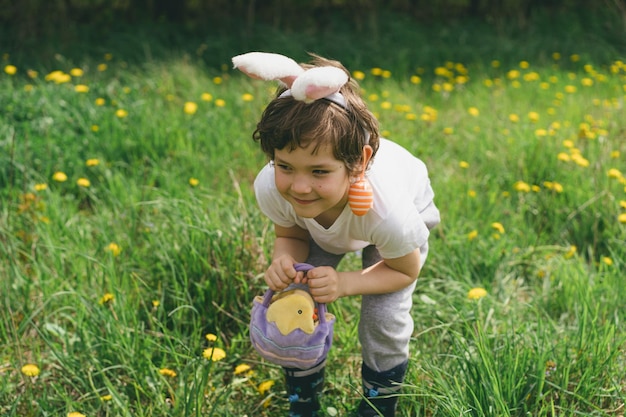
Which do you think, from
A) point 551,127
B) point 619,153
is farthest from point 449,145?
point 619,153

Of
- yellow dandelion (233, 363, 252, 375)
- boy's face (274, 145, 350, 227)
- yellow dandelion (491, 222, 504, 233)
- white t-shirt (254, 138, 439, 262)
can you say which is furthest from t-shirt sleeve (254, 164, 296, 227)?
yellow dandelion (491, 222, 504, 233)

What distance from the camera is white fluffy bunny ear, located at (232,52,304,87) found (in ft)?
4.99

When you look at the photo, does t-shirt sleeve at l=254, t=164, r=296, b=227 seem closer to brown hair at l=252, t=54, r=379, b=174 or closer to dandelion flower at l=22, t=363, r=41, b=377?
brown hair at l=252, t=54, r=379, b=174

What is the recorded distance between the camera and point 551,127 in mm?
3797

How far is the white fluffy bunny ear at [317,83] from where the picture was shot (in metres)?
1.46

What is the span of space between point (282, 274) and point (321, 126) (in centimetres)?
40

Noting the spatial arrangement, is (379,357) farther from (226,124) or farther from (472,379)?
(226,124)

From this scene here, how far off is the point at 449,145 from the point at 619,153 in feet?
2.78

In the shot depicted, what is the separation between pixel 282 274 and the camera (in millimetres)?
1721

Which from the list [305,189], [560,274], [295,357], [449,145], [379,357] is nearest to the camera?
[305,189]

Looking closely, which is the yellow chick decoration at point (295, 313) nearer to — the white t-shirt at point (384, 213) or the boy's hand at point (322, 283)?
the boy's hand at point (322, 283)

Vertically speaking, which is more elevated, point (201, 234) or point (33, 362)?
point (201, 234)

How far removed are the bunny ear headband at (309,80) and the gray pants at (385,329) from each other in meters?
0.33

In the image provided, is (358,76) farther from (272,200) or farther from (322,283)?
(322,283)
